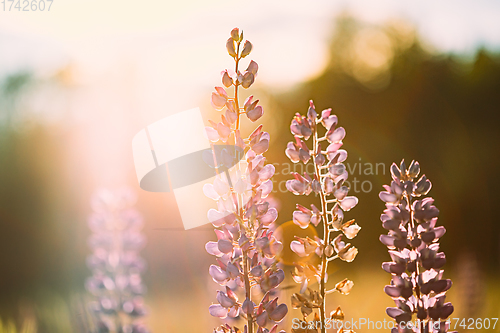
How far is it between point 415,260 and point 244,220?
1.65 feet

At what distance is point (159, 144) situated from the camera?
2766mm

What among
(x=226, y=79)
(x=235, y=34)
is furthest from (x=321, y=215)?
(x=235, y=34)

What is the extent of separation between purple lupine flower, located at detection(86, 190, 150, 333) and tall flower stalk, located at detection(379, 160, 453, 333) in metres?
1.16

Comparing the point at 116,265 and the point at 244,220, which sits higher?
the point at 244,220

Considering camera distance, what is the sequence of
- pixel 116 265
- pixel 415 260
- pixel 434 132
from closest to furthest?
pixel 415 260, pixel 116 265, pixel 434 132

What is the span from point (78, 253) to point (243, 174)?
5.61 metres

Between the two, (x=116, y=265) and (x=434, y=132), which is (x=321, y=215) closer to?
(x=116, y=265)

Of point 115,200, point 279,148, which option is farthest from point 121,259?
point 279,148

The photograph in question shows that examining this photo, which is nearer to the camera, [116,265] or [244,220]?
[244,220]

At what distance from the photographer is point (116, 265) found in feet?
5.91

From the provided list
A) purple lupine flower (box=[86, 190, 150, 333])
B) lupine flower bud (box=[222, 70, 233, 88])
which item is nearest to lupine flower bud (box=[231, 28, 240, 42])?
lupine flower bud (box=[222, 70, 233, 88])

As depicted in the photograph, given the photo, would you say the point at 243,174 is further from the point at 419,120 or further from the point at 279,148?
the point at 419,120
